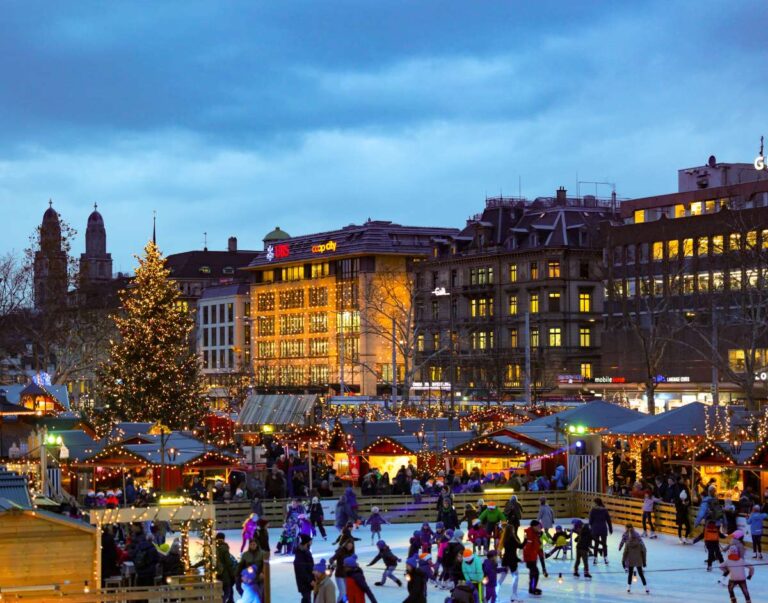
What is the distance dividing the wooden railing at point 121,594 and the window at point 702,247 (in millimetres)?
66972

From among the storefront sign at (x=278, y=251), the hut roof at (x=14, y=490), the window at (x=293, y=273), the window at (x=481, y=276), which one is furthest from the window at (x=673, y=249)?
the hut roof at (x=14, y=490)

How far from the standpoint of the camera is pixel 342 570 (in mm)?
23938

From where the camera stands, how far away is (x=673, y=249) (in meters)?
88.1

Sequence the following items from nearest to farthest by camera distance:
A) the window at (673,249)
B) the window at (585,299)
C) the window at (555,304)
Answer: the window at (673,249) < the window at (555,304) < the window at (585,299)

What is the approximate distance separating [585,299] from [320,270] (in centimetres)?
4268

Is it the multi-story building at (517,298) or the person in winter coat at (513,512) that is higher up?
the multi-story building at (517,298)

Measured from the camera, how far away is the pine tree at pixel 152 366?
61.8m

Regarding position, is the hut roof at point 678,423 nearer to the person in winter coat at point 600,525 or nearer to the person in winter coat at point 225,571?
the person in winter coat at point 600,525

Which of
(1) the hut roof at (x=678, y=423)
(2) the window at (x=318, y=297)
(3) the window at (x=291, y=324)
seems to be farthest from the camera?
(3) the window at (x=291, y=324)

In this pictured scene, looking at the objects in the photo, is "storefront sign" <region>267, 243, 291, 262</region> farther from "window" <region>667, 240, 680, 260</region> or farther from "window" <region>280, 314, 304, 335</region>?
"window" <region>667, 240, 680, 260</region>

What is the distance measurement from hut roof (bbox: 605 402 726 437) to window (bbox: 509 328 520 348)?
59411 mm

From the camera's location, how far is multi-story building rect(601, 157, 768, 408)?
78188mm

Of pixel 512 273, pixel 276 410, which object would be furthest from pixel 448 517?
pixel 512 273

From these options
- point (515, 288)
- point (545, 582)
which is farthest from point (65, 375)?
point (545, 582)
